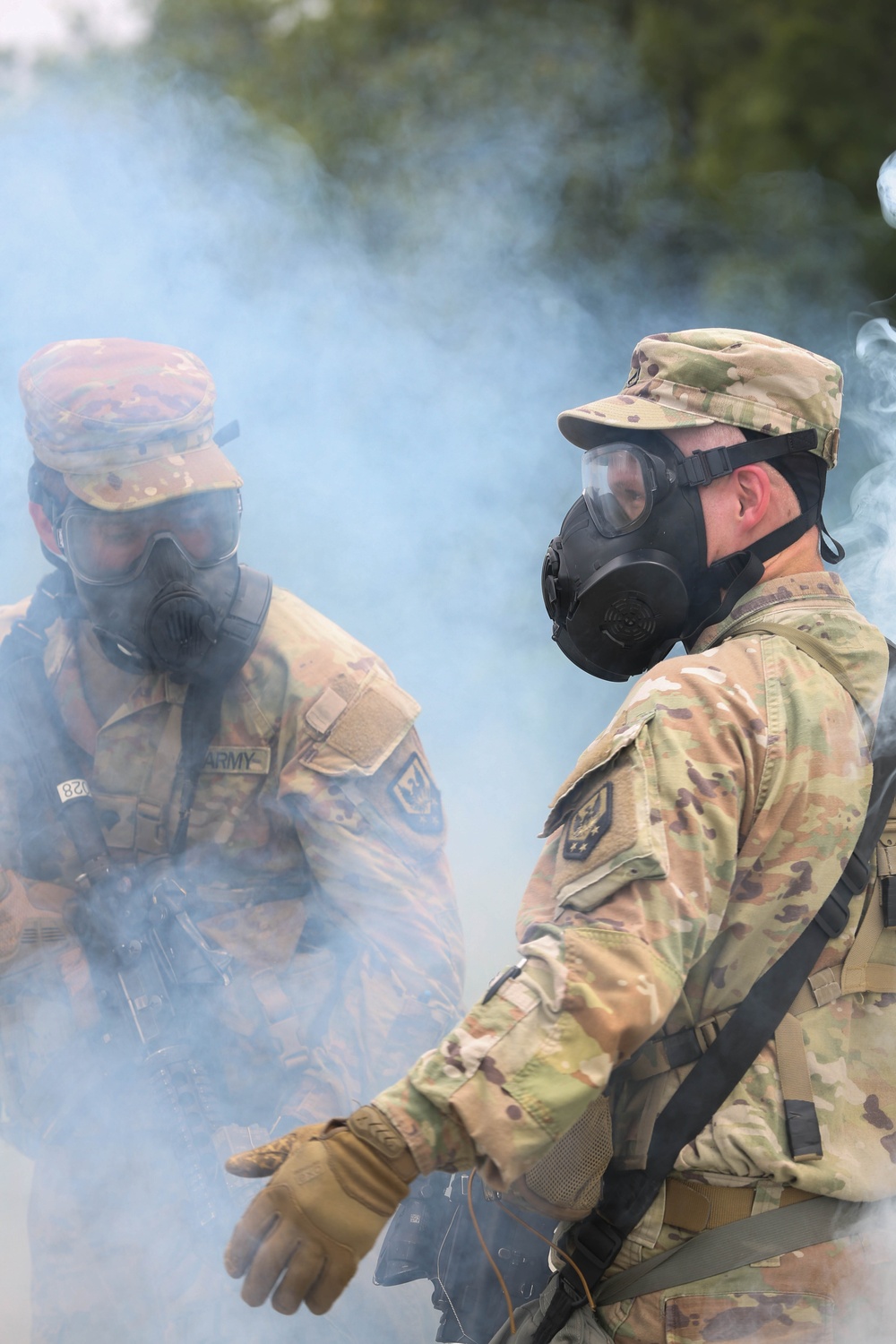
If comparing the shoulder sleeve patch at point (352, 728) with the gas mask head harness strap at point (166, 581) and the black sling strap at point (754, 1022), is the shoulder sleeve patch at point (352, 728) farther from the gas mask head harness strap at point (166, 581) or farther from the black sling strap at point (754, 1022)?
the black sling strap at point (754, 1022)

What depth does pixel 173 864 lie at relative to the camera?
9.30 ft

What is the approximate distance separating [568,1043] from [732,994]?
14.3 inches

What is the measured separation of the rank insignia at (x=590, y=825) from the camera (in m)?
1.58

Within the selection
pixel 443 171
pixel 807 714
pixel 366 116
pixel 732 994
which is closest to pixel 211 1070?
pixel 732 994

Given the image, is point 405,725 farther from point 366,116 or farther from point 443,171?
point 366,116

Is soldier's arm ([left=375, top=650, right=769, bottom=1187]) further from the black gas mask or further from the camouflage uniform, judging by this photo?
the black gas mask

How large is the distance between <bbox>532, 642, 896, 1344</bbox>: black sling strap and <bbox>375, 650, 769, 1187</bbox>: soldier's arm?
6.3 inches

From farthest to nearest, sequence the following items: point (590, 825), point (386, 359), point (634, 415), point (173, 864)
→ 1. point (386, 359)
2. point (173, 864)
3. point (634, 415)
4. point (590, 825)

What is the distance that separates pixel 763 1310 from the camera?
166 cm

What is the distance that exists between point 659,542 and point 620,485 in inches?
5.1

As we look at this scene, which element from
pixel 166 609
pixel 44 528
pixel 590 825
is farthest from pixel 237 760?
→ pixel 590 825

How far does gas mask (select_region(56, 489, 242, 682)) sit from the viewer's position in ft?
8.61

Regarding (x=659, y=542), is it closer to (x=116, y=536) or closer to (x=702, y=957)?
(x=702, y=957)

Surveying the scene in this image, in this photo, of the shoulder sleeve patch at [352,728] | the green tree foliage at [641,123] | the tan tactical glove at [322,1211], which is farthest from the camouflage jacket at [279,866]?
the green tree foliage at [641,123]
